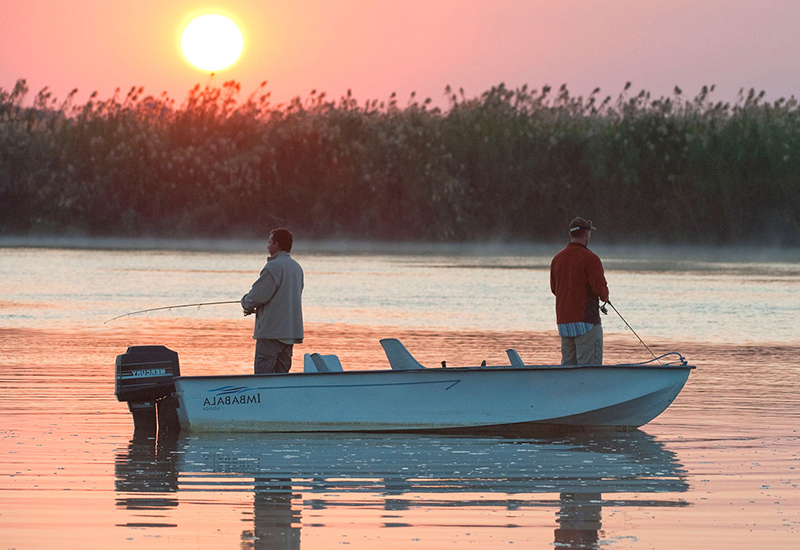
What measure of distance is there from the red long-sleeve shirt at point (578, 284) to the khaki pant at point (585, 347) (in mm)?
117

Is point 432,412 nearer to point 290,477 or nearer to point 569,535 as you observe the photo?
point 290,477

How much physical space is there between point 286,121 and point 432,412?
42023 millimetres

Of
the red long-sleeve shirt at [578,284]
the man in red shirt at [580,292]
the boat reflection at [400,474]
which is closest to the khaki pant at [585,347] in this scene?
the man in red shirt at [580,292]

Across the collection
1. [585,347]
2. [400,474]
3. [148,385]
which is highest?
[585,347]

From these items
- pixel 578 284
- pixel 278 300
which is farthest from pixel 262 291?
pixel 578 284

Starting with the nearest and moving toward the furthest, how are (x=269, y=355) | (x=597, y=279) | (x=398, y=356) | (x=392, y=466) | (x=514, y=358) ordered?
(x=392, y=466), (x=597, y=279), (x=269, y=355), (x=398, y=356), (x=514, y=358)

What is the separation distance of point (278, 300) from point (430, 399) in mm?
1342

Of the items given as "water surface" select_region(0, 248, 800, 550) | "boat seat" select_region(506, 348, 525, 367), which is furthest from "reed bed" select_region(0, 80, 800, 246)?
"boat seat" select_region(506, 348, 525, 367)

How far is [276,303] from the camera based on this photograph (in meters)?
10.1

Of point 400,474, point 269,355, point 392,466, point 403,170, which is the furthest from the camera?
point 403,170

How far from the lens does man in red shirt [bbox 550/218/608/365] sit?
1020 centimetres

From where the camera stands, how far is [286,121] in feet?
169

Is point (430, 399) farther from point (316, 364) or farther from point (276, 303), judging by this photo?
point (276, 303)

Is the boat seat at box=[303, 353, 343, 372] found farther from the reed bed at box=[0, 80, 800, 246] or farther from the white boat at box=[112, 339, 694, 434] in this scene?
the reed bed at box=[0, 80, 800, 246]
